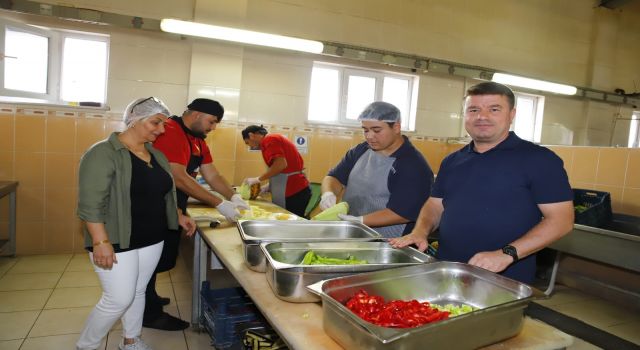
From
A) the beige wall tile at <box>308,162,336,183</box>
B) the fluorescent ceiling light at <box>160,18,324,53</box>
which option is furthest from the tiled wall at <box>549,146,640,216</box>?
the fluorescent ceiling light at <box>160,18,324,53</box>

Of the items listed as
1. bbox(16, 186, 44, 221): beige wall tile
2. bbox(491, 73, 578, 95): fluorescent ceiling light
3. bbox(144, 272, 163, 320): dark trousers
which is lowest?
bbox(144, 272, 163, 320): dark trousers

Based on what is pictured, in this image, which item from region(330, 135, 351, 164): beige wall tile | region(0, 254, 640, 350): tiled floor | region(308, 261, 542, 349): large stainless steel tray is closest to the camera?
region(308, 261, 542, 349): large stainless steel tray

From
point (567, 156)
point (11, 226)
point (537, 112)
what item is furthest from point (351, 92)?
point (11, 226)

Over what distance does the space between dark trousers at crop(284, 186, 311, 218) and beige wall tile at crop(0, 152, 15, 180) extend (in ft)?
9.85

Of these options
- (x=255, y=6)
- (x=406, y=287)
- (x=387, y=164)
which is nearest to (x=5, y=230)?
(x=255, y=6)

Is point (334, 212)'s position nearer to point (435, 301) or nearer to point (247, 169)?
point (435, 301)

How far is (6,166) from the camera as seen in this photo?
14.5 feet

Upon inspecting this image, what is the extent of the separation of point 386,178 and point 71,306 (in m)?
2.84

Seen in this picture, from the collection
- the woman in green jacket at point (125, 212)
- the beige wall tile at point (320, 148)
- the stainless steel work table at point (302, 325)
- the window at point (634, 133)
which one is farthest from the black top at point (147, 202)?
the window at point (634, 133)

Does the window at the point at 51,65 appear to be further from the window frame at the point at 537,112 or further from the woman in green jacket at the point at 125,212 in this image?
the window frame at the point at 537,112

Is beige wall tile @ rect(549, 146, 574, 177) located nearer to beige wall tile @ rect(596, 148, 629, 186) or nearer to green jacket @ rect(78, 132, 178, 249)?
beige wall tile @ rect(596, 148, 629, 186)

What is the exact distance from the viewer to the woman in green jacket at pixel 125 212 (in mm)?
2102

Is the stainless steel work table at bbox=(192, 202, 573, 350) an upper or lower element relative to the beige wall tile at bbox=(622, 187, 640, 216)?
lower

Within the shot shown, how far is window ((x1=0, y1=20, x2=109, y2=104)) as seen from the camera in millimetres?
4238
